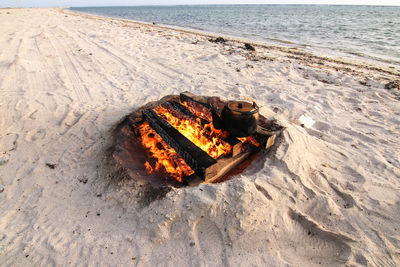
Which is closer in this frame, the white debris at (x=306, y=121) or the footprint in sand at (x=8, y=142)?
the footprint in sand at (x=8, y=142)

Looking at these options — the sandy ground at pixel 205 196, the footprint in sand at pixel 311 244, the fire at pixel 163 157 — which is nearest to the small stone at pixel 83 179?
the sandy ground at pixel 205 196

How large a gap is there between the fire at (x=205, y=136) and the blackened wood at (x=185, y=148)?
0.97ft

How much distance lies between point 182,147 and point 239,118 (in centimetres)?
87

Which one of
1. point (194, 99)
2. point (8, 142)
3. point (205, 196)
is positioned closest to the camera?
point (205, 196)

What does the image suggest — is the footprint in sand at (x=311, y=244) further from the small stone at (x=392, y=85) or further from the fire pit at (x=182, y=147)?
the small stone at (x=392, y=85)

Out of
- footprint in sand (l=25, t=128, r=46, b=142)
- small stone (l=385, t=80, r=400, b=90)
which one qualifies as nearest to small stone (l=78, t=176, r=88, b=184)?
footprint in sand (l=25, t=128, r=46, b=142)

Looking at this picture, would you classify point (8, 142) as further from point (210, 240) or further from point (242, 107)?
point (242, 107)

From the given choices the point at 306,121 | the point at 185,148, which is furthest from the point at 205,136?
the point at 306,121

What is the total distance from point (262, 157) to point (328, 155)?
1332 millimetres

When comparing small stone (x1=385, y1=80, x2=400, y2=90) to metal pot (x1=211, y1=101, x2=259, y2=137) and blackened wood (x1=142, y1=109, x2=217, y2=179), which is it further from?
blackened wood (x1=142, y1=109, x2=217, y2=179)

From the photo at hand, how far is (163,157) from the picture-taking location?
10.3 feet

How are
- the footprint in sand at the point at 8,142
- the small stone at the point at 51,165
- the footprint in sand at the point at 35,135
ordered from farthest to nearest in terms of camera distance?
the footprint in sand at the point at 35,135 < the footprint in sand at the point at 8,142 < the small stone at the point at 51,165

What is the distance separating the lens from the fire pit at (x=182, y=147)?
2705 millimetres

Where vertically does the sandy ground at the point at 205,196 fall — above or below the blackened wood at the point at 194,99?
below
